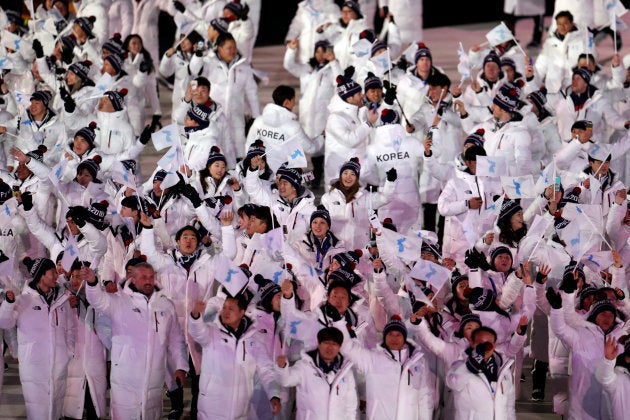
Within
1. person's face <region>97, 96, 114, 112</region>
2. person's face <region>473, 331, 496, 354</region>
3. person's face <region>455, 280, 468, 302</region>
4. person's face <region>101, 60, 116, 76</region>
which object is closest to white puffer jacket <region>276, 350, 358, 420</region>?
person's face <region>473, 331, 496, 354</region>

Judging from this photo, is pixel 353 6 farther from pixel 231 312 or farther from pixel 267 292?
pixel 231 312

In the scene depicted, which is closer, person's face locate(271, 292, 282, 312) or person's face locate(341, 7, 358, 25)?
person's face locate(271, 292, 282, 312)

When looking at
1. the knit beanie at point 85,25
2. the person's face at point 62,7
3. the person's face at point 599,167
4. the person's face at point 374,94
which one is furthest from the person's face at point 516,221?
the person's face at point 62,7

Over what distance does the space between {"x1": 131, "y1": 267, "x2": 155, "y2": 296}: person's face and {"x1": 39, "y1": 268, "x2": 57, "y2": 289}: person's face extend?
63 centimetres

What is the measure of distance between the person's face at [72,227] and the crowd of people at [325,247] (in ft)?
0.12

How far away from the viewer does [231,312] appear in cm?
1150

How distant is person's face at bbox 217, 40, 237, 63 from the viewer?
16547 mm

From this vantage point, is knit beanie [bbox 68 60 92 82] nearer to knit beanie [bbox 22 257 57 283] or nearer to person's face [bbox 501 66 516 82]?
knit beanie [bbox 22 257 57 283]

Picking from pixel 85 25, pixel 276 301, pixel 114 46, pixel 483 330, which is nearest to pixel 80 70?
pixel 114 46

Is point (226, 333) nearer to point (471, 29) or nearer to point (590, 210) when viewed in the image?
point (590, 210)

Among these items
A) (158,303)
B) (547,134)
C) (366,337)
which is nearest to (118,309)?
(158,303)

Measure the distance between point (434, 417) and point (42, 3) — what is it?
387 inches

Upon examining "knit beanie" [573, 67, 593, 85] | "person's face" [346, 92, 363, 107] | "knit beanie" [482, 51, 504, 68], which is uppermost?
"person's face" [346, 92, 363, 107]

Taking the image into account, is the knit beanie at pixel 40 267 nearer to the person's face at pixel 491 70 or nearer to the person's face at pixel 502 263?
the person's face at pixel 502 263
